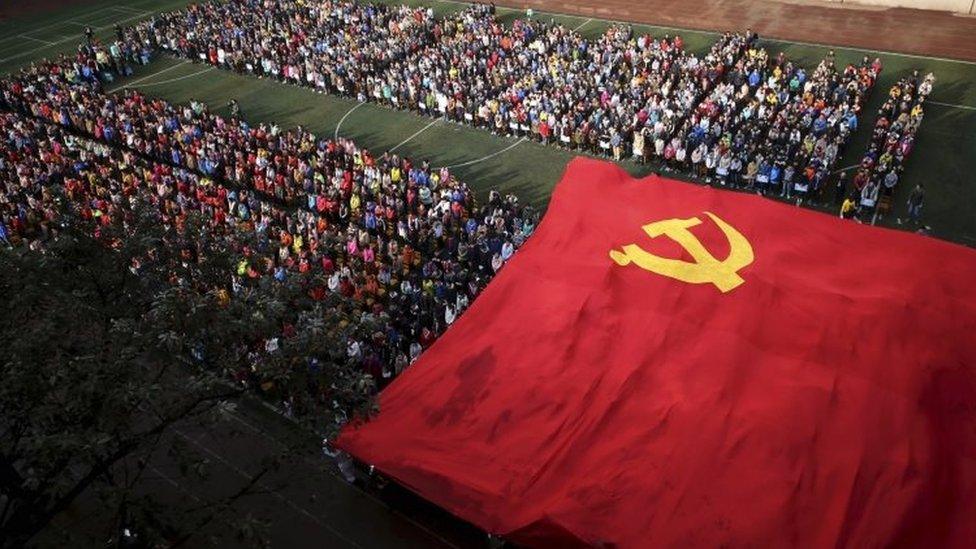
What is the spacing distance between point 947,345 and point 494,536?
33.7 ft

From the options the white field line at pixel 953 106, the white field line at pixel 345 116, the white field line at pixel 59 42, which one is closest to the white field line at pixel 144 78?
the white field line at pixel 59 42

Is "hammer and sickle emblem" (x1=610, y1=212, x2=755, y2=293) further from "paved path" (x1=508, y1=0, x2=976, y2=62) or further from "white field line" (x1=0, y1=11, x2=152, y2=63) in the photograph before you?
"white field line" (x1=0, y1=11, x2=152, y2=63)

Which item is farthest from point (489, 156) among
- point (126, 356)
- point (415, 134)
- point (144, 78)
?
point (144, 78)

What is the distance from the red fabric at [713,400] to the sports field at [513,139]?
8.06 metres

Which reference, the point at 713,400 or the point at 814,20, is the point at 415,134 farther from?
the point at 814,20

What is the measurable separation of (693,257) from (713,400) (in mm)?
4774

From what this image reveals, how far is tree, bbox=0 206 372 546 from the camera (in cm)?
897

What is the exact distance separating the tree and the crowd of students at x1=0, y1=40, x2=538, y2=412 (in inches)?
97.7

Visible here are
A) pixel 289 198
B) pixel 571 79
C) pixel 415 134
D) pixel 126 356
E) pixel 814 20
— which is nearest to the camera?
pixel 126 356

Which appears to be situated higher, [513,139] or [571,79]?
[571,79]

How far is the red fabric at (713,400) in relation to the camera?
12.4 metres

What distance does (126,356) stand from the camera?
9398mm

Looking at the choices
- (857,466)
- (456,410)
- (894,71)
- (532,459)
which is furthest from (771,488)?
(894,71)

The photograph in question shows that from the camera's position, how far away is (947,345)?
14.5 m
